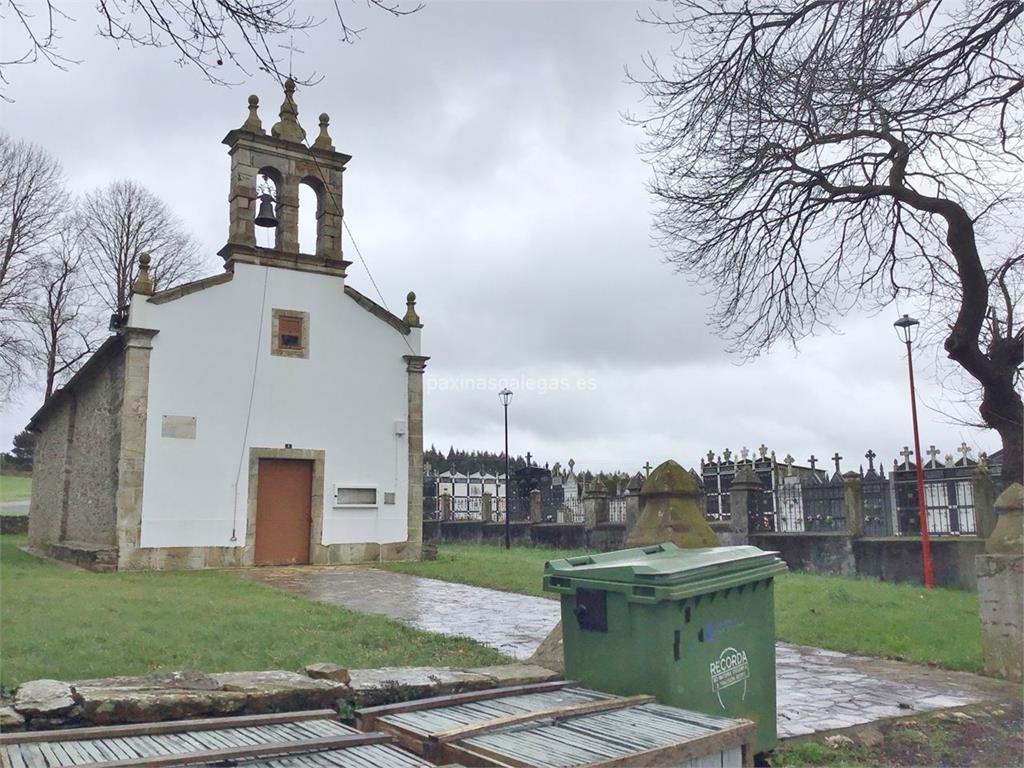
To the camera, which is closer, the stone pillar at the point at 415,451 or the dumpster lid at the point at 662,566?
the dumpster lid at the point at 662,566

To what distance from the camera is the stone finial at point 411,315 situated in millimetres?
19250

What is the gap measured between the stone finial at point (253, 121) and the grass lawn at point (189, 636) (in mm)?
10640

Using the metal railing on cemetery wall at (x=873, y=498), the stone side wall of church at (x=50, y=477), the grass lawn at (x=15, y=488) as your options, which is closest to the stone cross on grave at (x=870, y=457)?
the metal railing on cemetery wall at (x=873, y=498)

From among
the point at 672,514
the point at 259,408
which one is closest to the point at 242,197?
the point at 259,408

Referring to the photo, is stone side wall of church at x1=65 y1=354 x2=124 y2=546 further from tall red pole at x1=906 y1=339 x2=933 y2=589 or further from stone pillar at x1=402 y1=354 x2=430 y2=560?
tall red pole at x1=906 y1=339 x2=933 y2=589

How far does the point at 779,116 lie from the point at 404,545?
12737mm

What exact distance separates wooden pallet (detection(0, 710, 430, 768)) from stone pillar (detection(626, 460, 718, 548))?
3.88 m

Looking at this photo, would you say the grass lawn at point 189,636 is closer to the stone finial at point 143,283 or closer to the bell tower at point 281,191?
the stone finial at point 143,283

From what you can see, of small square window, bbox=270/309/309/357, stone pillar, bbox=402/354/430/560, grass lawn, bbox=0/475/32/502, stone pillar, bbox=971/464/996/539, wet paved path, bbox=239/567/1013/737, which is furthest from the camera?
grass lawn, bbox=0/475/32/502

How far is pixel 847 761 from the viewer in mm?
4676

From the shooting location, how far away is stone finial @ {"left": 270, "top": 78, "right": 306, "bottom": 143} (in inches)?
719

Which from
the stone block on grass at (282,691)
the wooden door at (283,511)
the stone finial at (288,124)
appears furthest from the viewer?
the stone finial at (288,124)

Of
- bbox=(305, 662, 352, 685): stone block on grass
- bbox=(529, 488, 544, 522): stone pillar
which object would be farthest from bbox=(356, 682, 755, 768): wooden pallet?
bbox=(529, 488, 544, 522): stone pillar

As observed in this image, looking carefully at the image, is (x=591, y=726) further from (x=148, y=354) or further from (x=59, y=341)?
(x=59, y=341)
